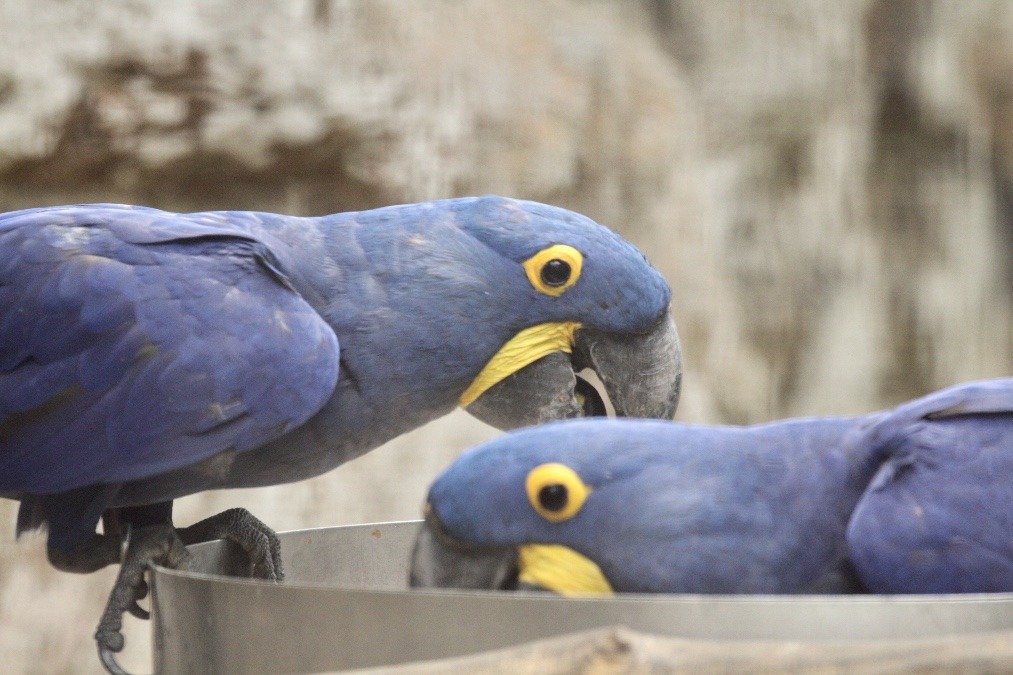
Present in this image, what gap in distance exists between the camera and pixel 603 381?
5.47 ft

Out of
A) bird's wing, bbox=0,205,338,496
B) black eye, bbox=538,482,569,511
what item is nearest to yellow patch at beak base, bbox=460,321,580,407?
bird's wing, bbox=0,205,338,496

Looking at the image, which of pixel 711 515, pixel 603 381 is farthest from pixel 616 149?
pixel 711 515

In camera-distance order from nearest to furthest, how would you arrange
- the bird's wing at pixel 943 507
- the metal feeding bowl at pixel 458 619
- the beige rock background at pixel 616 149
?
1. the metal feeding bowl at pixel 458 619
2. the bird's wing at pixel 943 507
3. the beige rock background at pixel 616 149

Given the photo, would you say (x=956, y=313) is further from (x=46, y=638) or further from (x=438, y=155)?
(x=46, y=638)

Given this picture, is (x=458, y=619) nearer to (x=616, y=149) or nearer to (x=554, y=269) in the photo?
(x=554, y=269)

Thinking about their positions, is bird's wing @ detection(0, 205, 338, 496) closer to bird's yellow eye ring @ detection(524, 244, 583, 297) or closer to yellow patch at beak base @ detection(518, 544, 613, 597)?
bird's yellow eye ring @ detection(524, 244, 583, 297)

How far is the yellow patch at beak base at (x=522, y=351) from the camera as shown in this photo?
1621 mm

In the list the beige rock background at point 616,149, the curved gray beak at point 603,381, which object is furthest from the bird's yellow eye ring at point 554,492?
the beige rock background at point 616,149

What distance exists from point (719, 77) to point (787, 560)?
229 centimetres

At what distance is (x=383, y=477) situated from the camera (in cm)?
288

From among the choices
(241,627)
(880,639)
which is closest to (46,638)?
(241,627)

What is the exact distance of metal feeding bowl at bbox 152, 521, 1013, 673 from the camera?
32.4 inches

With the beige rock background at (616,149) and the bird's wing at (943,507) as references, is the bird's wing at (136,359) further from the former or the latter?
the beige rock background at (616,149)

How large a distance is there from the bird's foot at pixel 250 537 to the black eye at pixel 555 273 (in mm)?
496
